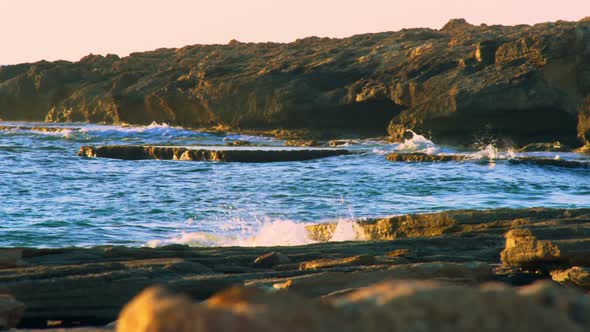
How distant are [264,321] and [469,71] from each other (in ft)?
131

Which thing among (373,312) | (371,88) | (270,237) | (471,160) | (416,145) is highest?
(373,312)

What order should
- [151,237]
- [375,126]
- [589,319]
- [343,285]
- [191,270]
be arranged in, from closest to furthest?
[589,319] < [343,285] < [191,270] < [151,237] < [375,126]

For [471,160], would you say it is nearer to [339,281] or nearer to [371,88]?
[371,88]

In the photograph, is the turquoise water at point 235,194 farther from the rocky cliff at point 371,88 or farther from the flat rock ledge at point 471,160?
the rocky cliff at point 371,88

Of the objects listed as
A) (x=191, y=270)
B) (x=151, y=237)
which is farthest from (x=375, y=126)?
(x=191, y=270)

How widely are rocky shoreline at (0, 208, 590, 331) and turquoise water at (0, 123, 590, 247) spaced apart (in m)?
3.23

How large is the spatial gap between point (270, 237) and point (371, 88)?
32137mm

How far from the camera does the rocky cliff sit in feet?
120

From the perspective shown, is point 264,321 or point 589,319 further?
point 589,319

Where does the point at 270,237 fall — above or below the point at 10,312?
below

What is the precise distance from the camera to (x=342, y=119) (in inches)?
1826

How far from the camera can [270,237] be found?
12.7m

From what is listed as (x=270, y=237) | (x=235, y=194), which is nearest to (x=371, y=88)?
(x=235, y=194)

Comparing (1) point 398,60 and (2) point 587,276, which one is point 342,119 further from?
(2) point 587,276
